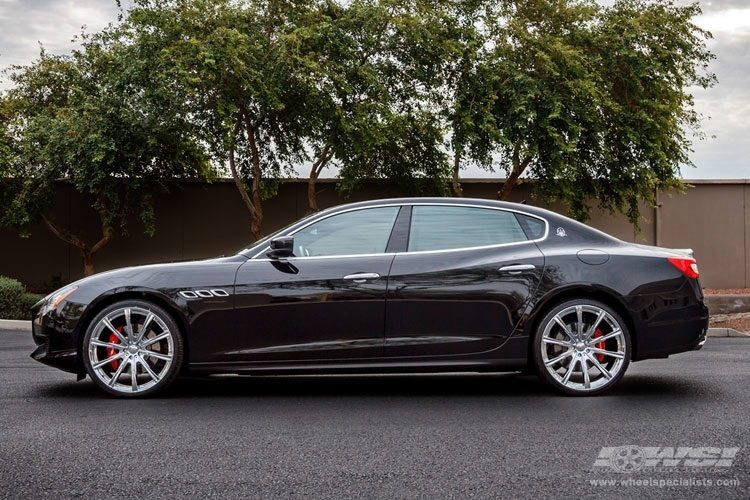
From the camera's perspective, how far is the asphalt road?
4.09 metres

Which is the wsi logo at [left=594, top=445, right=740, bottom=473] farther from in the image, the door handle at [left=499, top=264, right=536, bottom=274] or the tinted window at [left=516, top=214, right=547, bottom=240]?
the tinted window at [left=516, top=214, right=547, bottom=240]

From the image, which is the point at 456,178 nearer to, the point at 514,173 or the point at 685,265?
the point at 514,173

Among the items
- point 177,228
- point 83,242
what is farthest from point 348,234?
point 83,242

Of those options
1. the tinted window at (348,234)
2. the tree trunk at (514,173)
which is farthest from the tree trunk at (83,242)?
the tinted window at (348,234)

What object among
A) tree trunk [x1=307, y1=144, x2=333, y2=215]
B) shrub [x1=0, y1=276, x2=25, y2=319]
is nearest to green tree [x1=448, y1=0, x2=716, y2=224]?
tree trunk [x1=307, y1=144, x2=333, y2=215]

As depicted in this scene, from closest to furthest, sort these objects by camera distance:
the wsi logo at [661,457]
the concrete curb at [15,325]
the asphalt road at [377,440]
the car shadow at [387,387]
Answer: the asphalt road at [377,440], the wsi logo at [661,457], the car shadow at [387,387], the concrete curb at [15,325]

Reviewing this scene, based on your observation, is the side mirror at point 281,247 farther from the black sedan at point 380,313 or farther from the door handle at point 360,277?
the door handle at point 360,277

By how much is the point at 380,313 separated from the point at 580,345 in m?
1.64

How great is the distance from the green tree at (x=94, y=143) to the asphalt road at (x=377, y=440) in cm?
1201

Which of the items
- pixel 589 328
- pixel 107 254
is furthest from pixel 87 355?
pixel 107 254

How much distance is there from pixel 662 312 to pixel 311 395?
9.76 feet

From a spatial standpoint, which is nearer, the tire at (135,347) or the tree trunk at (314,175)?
the tire at (135,347)

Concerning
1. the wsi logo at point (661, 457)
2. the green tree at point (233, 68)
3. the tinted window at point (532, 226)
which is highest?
the green tree at point (233, 68)

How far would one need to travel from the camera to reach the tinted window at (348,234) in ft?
21.6
